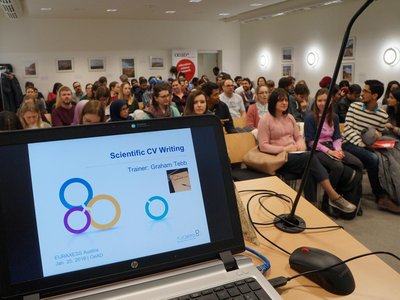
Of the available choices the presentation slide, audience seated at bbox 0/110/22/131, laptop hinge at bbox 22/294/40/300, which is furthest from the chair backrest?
laptop hinge at bbox 22/294/40/300

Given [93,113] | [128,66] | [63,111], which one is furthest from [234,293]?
[128,66]

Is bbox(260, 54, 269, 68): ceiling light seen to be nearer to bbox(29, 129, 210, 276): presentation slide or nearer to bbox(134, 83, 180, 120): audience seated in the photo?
bbox(134, 83, 180, 120): audience seated

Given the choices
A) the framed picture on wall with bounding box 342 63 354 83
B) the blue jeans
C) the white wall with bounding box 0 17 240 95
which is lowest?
the blue jeans

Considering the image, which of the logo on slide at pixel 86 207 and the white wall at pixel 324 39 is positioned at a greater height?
the white wall at pixel 324 39

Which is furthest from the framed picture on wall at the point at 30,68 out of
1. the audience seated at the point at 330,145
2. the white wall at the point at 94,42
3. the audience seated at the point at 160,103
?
the audience seated at the point at 330,145

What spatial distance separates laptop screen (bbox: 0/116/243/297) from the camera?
697 millimetres

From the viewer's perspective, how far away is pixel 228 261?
2.62 ft

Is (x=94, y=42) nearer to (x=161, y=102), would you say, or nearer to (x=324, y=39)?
(x=324, y=39)

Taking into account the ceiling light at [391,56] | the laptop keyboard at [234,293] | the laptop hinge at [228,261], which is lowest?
the laptop keyboard at [234,293]

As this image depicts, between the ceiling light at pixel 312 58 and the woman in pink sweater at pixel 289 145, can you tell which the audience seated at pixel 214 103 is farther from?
the ceiling light at pixel 312 58

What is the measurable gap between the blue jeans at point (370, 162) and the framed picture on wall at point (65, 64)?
867 centimetres

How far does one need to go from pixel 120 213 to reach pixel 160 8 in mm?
8712

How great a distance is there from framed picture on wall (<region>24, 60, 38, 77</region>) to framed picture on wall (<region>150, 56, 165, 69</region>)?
130 inches

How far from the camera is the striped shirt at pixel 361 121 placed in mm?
3732
